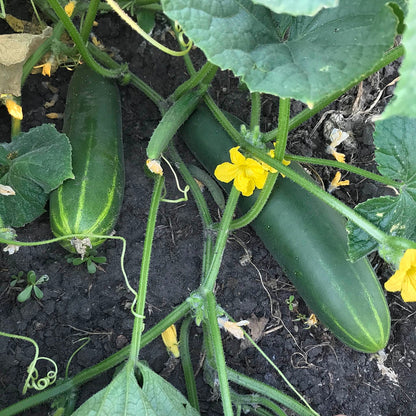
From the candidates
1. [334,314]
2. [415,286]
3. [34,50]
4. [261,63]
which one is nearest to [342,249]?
[334,314]

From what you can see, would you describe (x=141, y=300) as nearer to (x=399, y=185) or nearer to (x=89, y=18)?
(x=399, y=185)

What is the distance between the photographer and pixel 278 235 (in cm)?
182

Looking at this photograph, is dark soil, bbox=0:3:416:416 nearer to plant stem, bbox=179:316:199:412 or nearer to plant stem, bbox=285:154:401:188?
plant stem, bbox=179:316:199:412

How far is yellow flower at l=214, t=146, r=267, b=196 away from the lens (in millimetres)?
1605

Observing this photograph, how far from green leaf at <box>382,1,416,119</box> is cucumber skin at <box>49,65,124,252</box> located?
114 centimetres

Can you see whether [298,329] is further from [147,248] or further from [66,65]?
[66,65]

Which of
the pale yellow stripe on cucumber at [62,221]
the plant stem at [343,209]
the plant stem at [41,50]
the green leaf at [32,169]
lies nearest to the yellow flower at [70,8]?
the plant stem at [41,50]

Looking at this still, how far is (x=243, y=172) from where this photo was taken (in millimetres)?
1638

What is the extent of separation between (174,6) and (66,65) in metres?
1.10

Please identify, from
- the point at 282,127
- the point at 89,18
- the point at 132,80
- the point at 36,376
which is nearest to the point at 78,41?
the point at 89,18

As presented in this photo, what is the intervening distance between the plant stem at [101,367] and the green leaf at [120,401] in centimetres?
24

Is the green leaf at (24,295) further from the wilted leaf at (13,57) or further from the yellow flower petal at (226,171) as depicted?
the yellow flower petal at (226,171)

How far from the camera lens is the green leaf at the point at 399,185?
139cm

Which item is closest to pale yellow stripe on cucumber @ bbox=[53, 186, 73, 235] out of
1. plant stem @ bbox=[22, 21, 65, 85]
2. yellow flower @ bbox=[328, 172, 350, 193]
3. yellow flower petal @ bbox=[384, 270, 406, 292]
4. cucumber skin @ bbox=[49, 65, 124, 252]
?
cucumber skin @ bbox=[49, 65, 124, 252]
